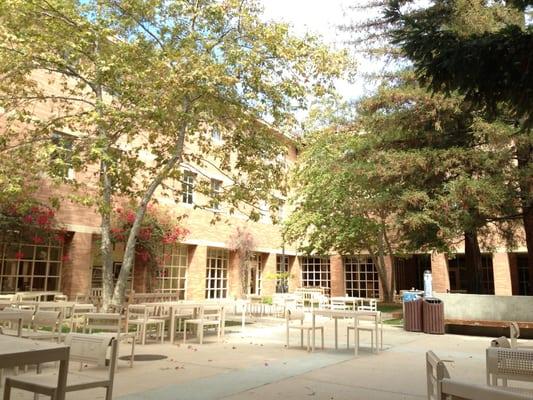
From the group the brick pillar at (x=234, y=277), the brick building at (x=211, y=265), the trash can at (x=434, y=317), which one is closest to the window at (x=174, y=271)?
the brick building at (x=211, y=265)

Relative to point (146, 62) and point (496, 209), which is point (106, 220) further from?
point (496, 209)

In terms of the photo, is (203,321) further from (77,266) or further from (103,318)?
(77,266)

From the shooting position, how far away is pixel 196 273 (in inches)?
886

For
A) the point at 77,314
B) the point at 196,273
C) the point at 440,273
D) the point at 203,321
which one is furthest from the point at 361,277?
the point at 77,314

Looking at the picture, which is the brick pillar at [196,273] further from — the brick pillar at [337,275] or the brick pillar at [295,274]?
the brick pillar at [337,275]

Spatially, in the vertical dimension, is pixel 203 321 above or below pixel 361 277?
below

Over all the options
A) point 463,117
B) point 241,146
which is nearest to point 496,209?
point 463,117

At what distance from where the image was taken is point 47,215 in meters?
14.9

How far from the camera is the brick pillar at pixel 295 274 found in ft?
101

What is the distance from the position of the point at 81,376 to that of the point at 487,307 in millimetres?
11143

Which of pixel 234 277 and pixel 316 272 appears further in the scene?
pixel 316 272

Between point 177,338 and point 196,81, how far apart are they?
579 cm

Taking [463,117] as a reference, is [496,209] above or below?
below

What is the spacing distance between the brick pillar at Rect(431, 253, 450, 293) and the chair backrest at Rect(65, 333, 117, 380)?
81.3ft
